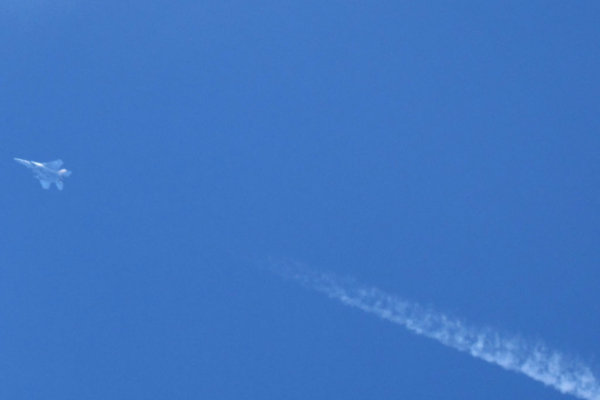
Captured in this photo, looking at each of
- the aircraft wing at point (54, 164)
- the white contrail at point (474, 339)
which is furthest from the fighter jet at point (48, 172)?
the white contrail at point (474, 339)

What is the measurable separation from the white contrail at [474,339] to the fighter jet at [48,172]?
1106cm

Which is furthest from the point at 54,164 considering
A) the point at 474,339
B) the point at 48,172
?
the point at 474,339

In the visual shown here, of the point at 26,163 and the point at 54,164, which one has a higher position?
the point at 54,164

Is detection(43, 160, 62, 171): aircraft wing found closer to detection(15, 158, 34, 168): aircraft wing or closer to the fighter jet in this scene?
the fighter jet

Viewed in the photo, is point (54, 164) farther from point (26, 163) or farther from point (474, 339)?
point (474, 339)

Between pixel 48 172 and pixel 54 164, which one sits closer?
pixel 48 172

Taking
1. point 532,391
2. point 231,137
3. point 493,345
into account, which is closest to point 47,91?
point 231,137

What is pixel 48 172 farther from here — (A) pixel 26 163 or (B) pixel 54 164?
(A) pixel 26 163

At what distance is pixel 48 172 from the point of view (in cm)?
3053

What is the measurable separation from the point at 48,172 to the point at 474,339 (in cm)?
1930

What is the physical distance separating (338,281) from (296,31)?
37.3ft

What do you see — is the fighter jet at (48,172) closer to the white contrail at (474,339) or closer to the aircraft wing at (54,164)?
the aircraft wing at (54,164)

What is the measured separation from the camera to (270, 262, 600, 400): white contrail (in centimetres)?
2753

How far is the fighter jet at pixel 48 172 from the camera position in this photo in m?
30.5
